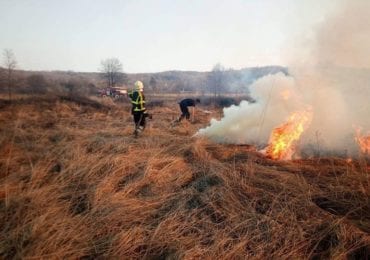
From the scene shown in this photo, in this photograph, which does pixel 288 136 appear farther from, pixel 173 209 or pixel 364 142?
pixel 173 209

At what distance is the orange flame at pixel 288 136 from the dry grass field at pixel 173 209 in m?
1.53

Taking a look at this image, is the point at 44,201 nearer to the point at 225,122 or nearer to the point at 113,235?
the point at 113,235

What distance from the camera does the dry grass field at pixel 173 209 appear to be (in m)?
3.66

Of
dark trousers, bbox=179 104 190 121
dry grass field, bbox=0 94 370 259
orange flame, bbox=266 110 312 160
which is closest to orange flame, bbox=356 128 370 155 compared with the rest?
orange flame, bbox=266 110 312 160

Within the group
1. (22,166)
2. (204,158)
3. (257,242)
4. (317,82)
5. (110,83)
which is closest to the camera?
(257,242)

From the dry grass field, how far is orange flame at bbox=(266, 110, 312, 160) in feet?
5.03

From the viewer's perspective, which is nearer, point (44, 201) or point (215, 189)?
point (44, 201)

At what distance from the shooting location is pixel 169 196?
514 cm

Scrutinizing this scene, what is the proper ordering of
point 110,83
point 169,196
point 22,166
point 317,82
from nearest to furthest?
point 169,196
point 22,166
point 317,82
point 110,83

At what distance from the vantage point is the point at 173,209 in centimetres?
464

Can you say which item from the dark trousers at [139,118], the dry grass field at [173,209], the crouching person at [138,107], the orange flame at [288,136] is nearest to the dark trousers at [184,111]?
the dark trousers at [139,118]

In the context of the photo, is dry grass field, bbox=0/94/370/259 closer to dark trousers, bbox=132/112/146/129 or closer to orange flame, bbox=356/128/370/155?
orange flame, bbox=356/128/370/155

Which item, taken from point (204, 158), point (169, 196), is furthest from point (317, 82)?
point (169, 196)

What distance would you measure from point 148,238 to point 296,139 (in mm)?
6487
